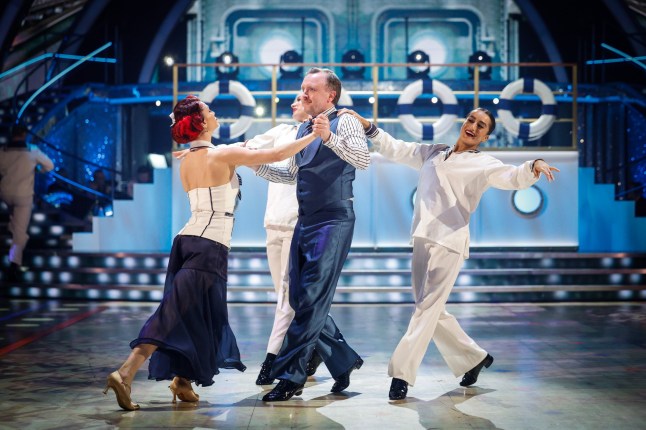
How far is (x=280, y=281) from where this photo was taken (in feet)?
18.5

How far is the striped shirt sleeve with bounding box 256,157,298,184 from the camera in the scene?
5.05 metres

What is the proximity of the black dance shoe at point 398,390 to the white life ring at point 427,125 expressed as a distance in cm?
701

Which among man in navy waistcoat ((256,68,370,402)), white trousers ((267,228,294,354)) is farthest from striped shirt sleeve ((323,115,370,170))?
white trousers ((267,228,294,354))

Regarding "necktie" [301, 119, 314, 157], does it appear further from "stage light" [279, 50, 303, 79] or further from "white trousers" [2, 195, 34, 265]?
"stage light" [279, 50, 303, 79]

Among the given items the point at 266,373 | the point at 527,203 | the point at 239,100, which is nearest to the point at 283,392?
the point at 266,373

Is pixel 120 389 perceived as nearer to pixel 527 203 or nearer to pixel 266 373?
pixel 266 373

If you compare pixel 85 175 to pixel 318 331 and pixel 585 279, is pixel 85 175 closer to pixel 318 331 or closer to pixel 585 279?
pixel 585 279

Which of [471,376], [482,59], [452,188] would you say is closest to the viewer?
[452,188]

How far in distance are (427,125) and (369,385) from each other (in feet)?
22.8

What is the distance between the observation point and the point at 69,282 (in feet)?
34.4

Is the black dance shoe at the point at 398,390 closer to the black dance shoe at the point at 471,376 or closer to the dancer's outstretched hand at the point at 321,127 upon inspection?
the black dance shoe at the point at 471,376

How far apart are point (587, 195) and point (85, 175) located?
9.93 m

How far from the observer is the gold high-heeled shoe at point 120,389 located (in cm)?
442

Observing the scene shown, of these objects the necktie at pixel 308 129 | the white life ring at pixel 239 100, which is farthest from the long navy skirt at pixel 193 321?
the white life ring at pixel 239 100
